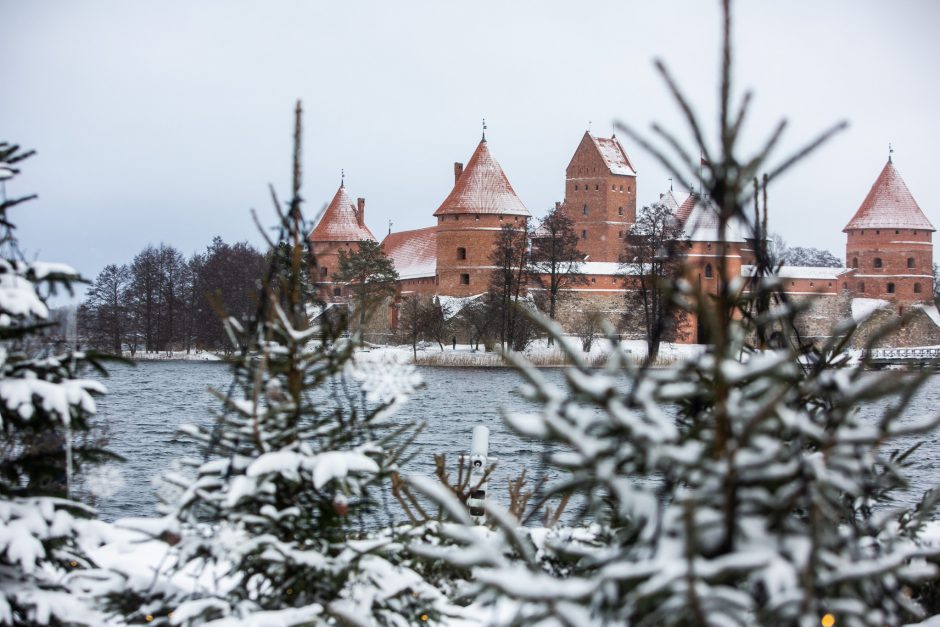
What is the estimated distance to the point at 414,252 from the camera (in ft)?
183

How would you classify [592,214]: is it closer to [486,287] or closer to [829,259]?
[486,287]

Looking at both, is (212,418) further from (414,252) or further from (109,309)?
(414,252)

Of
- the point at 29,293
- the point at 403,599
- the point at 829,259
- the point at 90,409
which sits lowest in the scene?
the point at 403,599

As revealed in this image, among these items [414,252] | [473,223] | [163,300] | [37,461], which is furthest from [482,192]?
[37,461]

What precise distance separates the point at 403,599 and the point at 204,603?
549mm

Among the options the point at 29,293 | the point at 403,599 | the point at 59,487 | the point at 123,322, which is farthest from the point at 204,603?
the point at 123,322

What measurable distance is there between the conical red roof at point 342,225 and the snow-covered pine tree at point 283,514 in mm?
50782

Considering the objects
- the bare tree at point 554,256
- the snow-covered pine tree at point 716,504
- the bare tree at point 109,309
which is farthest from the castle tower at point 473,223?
the snow-covered pine tree at point 716,504

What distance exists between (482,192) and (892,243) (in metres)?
21.4

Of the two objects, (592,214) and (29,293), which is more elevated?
(592,214)

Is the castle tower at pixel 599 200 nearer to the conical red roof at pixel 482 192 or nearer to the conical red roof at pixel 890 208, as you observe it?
the conical red roof at pixel 482 192

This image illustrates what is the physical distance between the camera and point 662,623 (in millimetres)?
1806

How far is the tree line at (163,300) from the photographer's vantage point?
4109cm

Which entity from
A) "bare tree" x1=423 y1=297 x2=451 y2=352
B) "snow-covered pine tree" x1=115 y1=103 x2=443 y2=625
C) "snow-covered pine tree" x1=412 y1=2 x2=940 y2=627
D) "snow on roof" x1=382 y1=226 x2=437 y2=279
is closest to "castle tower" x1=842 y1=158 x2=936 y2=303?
"snow on roof" x1=382 y1=226 x2=437 y2=279
